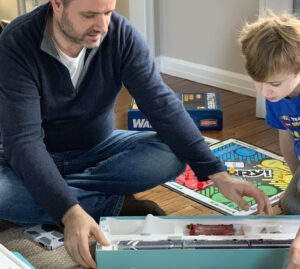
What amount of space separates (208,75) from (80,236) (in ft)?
5.33

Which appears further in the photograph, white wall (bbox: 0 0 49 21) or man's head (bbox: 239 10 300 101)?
white wall (bbox: 0 0 49 21)

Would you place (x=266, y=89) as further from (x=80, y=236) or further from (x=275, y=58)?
(x=80, y=236)

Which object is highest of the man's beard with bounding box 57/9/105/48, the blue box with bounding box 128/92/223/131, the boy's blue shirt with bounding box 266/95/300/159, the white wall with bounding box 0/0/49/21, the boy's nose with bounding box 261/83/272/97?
the man's beard with bounding box 57/9/105/48

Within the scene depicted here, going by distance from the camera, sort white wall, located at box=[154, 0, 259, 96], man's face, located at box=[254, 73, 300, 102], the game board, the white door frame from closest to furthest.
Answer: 1. man's face, located at box=[254, 73, 300, 102]
2. the game board
3. white wall, located at box=[154, 0, 259, 96]
4. the white door frame

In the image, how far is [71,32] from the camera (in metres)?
1.39

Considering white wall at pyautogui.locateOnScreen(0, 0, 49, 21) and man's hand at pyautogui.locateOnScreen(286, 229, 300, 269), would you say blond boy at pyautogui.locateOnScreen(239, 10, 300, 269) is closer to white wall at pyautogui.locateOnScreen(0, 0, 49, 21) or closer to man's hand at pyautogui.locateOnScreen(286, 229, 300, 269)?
man's hand at pyautogui.locateOnScreen(286, 229, 300, 269)

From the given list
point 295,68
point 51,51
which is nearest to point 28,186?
point 51,51

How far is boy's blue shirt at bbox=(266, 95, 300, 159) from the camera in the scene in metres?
1.50

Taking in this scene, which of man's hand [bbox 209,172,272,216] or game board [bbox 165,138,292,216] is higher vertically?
man's hand [bbox 209,172,272,216]

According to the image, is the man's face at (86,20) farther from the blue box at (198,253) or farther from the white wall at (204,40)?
the white wall at (204,40)

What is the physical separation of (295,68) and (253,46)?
116 millimetres

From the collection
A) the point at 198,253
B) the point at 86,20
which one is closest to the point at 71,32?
the point at 86,20

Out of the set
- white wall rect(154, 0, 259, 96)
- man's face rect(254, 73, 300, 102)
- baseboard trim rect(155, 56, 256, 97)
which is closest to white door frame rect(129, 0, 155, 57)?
white wall rect(154, 0, 259, 96)

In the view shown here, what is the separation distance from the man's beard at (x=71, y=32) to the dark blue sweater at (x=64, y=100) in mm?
48
